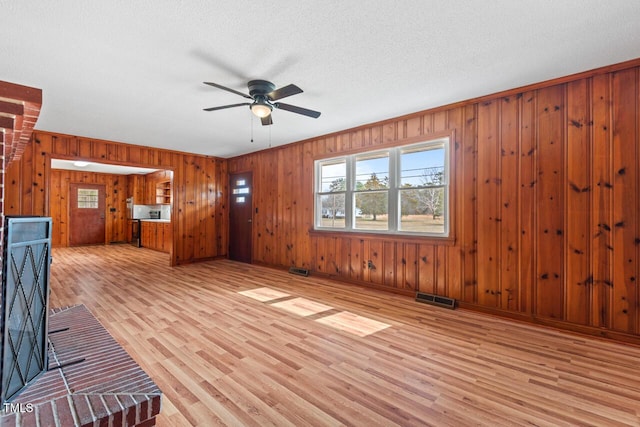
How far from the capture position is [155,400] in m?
1.52

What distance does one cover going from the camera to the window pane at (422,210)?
379 cm

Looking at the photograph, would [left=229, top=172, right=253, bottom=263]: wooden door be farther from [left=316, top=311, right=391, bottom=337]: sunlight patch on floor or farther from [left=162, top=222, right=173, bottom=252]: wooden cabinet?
[left=316, top=311, right=391, bottom=337]: sunlight patch on floor

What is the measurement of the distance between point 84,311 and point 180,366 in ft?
4.17

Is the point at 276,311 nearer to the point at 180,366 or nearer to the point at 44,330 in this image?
Answer: the point at 180,366

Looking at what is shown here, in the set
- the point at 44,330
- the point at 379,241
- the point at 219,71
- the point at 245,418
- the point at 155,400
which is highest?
the point at 219,71

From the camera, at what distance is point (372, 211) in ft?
14.7

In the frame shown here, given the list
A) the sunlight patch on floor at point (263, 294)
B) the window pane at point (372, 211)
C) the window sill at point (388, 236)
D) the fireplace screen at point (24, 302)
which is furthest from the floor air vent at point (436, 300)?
Answer: the fireplace screen at point (24, 302)

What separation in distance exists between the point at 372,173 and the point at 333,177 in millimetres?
807

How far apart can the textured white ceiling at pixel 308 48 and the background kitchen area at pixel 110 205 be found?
5606 millimetres

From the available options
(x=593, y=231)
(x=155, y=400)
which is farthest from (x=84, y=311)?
(x=593, y=231)

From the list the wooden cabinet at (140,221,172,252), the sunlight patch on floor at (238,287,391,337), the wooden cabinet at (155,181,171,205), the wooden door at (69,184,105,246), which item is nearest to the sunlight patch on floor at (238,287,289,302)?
the sunlight patch on floor at (238,287,391,337)

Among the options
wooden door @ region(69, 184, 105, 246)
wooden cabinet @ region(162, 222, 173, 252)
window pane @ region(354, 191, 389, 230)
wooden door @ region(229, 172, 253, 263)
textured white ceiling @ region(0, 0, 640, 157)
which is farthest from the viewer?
wooden door @ region(69, 184, 105, 246)

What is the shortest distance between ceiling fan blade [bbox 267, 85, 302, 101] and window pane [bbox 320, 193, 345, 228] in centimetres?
242

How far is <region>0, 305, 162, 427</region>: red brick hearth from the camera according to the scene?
4.40ft
